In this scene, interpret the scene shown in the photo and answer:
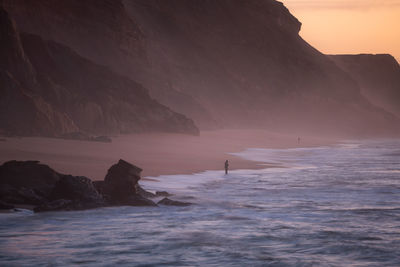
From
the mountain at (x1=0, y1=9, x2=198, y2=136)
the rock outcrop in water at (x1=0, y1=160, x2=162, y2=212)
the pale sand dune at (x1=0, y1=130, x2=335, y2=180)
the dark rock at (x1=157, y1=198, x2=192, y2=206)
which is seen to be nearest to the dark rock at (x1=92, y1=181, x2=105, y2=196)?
the rock outcrop in water at (x1=0, y1=160, x2=162, y2=212)

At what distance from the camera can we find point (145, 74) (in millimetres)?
67500

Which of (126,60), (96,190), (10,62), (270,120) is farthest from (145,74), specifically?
(96,190)

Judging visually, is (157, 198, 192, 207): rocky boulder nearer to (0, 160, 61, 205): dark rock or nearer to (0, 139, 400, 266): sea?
(0, 139, 400, 266): sea

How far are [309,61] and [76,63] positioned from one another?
8153 centimetres

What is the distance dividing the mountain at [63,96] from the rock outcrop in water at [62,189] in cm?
1600

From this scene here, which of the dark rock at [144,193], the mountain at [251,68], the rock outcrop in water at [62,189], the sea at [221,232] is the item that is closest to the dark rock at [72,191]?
the rock outcrop in water at [62,189]

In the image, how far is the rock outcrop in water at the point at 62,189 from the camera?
1373cm

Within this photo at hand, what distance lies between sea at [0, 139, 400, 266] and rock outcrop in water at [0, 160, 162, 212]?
458 millimetres

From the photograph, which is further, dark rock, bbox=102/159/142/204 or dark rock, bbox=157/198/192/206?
dark rock, bbox=102/159/142/204

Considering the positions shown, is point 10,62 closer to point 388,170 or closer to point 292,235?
point 388,170

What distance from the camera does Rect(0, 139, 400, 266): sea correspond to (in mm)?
9578

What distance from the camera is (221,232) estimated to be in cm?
1177

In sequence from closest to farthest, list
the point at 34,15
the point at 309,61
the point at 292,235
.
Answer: the point at 292,235 → the point at 34,15 → the point at 309,61

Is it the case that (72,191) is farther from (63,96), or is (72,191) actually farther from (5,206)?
(63,96)
